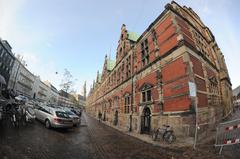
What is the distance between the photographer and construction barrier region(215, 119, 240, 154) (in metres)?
5.39

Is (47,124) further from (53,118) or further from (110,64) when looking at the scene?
(110,64)

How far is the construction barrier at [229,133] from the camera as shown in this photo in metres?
5.39

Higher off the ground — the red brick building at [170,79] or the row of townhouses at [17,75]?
the row of townhouses at [17,75]

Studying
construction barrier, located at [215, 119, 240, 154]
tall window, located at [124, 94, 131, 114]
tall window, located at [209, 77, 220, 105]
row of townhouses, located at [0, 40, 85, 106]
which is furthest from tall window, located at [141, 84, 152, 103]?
row of townhouses, located at [0, 40, 85, 106]

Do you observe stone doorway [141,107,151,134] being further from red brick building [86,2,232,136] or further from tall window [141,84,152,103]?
tall window [141,84,152,103]

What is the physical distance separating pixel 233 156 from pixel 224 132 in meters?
1.01

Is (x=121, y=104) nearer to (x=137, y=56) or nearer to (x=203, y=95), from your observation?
(x=137, y=56)

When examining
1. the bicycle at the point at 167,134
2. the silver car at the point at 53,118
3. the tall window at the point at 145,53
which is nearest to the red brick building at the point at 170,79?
the tall window at the point at 145,53

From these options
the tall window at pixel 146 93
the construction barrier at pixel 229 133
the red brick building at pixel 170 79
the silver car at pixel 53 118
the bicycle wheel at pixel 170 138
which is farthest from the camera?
the tall window at pixel 146 93

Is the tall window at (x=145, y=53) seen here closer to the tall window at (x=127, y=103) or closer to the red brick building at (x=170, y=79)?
the red brick building at (x=170, y=79)

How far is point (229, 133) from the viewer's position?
570 cm

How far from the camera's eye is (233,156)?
208 inches

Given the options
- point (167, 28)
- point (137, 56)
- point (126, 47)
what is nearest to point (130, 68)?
point (137, 56)

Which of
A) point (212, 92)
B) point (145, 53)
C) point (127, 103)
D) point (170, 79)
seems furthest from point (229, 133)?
point (127, 103)
